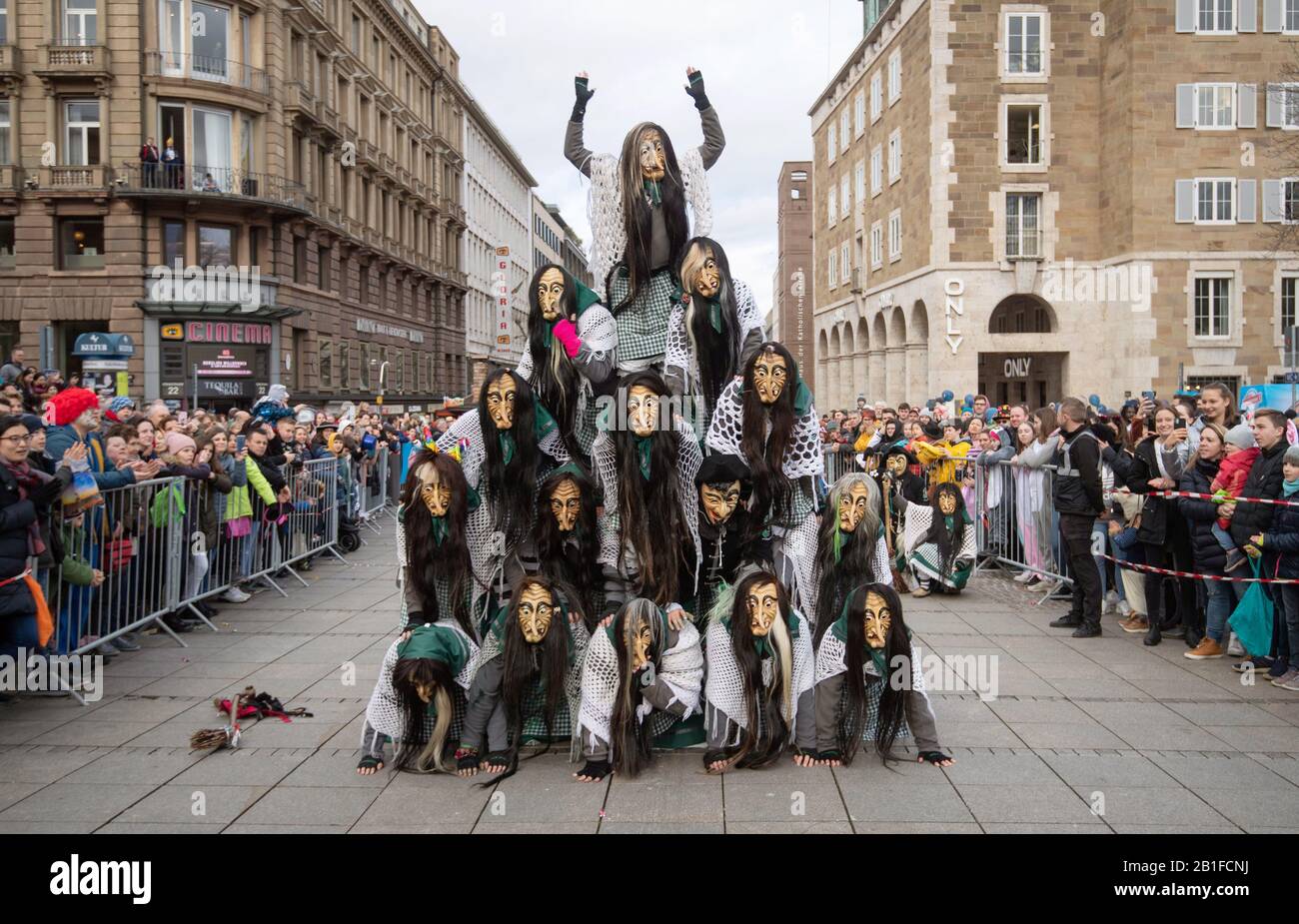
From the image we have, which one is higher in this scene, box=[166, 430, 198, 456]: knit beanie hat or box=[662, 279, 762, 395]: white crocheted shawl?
box=[662, 279, 762, 395]: white crocheted shawl

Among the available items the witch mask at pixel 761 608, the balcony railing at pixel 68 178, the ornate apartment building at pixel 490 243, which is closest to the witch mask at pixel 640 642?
the witch mask at pixel 761 608

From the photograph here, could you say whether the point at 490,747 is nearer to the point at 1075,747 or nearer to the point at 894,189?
the point at 1075,747

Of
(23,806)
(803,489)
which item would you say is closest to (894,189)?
(803,489)

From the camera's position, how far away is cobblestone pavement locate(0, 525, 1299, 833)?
4.59m

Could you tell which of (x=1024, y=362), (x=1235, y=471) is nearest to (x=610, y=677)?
(x=1235, y=471)

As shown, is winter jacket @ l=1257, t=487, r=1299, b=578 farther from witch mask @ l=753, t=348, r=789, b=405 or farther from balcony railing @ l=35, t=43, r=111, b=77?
balcony railing @ l=35, t=43, r=111, b=77

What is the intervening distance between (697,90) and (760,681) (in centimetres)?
374

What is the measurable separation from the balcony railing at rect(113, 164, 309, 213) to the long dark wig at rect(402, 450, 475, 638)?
30.2m

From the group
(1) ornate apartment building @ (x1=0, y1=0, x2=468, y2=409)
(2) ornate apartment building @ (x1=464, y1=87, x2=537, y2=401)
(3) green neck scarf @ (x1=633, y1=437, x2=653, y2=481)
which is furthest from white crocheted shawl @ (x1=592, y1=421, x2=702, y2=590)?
(2) ornate apartment building @ (x1=464, y1=87, x2=537, y2=401)

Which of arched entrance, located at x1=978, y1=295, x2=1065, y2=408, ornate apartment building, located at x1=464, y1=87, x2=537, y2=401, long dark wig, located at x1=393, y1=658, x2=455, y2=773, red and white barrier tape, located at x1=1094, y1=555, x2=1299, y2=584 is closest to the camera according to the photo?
long dark wig, located at x1=393, y1=658, x2=455, y2=773

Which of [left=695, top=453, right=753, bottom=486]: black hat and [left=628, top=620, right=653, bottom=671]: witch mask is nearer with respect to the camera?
[left=628, top=620, right=653, bottom=671]: witch mask

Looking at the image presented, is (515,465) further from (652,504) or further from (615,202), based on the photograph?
(615,202)

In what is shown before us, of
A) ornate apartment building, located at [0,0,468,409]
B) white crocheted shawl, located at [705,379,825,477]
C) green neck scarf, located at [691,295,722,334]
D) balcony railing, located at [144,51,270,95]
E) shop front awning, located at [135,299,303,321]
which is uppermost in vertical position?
balcony railing, located at [144,51,270,95]

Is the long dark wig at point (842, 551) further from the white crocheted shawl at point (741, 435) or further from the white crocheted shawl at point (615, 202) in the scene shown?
the white crocheted shawl at point (615, 202)
